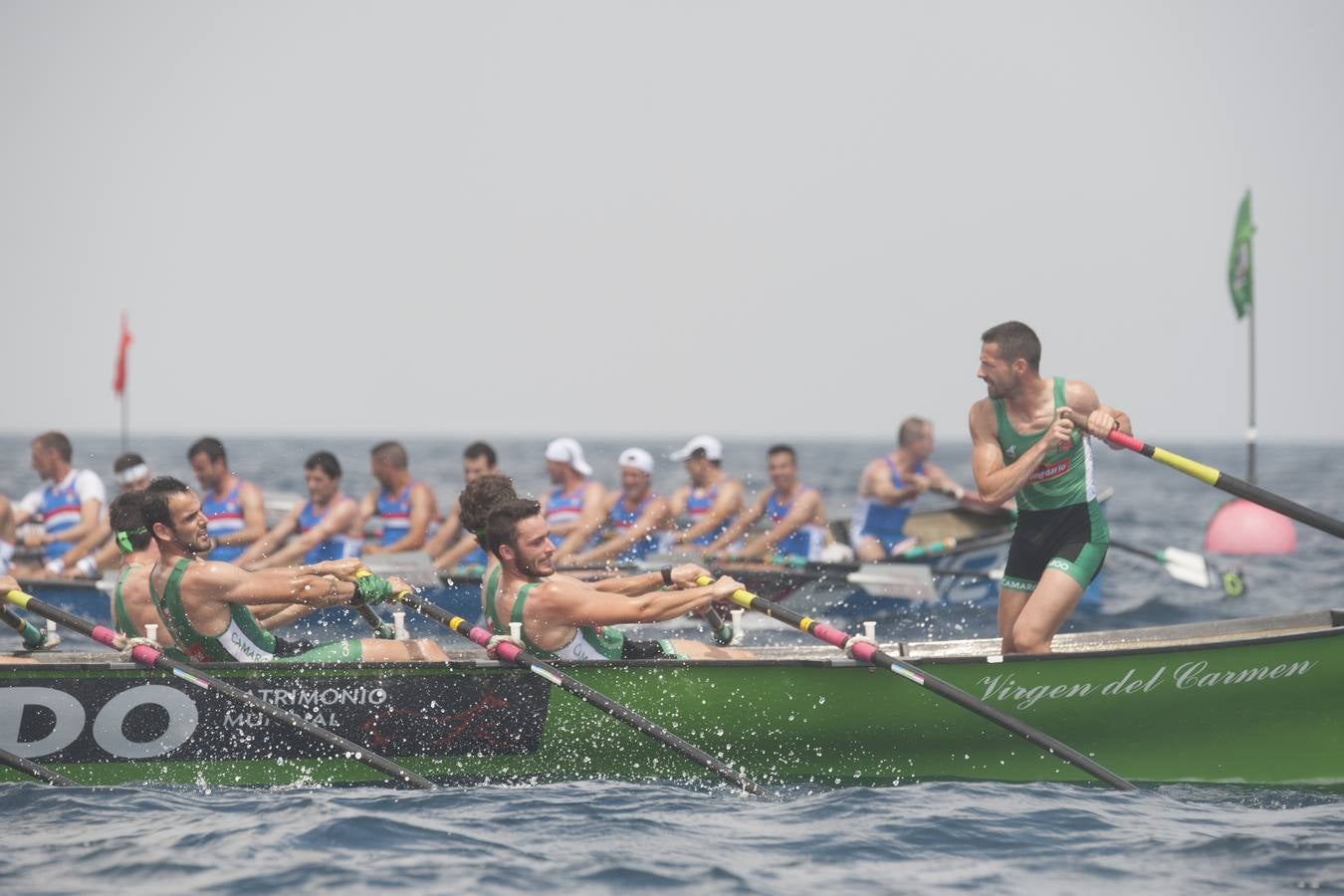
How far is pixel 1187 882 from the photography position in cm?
626

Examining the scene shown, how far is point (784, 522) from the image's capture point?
14.5 m

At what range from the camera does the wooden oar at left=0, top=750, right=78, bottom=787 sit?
7.35 m

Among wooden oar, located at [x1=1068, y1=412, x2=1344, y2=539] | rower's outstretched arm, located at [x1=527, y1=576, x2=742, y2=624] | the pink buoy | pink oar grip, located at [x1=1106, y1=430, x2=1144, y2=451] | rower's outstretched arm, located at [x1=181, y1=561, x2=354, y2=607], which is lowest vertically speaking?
the pink buoy

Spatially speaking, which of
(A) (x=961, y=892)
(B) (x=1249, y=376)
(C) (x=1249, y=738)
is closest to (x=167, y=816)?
(A) (x=961, y=892)

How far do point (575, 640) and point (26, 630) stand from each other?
299cm

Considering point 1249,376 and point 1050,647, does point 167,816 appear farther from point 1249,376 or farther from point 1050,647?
point 1249,376

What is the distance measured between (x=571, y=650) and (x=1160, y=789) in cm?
301

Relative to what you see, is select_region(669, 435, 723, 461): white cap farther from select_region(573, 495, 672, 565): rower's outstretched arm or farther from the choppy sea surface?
the choppy sea surface

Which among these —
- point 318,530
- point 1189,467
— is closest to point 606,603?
point 1189,467

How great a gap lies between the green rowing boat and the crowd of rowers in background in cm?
604

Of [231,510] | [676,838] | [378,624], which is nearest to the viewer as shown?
[676,838]

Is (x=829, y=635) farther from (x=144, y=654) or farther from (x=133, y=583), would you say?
(x=133, y=583)

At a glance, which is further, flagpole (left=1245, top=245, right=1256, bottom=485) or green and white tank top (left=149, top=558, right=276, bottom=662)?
flagpole (left=1245, top=245, right=1256, bottom=485)

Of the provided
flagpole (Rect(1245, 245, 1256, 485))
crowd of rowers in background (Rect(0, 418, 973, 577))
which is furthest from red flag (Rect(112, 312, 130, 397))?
flagpole (Rect(1245, 245, 1256, 485))
